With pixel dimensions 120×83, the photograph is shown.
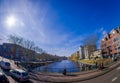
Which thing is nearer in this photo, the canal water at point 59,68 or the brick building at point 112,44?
the canal water at point 59,68

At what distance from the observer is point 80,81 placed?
24984mm

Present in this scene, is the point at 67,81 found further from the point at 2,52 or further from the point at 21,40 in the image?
the point at 2,52

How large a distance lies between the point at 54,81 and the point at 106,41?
281 ft

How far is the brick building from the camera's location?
84.9 metres

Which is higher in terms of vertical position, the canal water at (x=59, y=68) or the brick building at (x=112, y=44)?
the brick building at (x=112, y=44)

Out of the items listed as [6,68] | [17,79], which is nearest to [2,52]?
[6,68]

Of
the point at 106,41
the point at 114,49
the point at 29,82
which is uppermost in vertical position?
the point at 106,41

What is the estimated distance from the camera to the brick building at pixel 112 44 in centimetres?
8495

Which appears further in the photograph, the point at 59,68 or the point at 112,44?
the point at 112,44

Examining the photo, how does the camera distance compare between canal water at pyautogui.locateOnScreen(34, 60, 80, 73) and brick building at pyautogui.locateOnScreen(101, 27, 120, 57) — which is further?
brick building at pyautogui.locateOnScreen(101, 27, 120, 57)

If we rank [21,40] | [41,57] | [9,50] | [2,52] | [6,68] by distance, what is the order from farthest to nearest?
[41,57]
[9,50]
[2,52]
[21,40]
[6,68]

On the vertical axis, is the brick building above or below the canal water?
above

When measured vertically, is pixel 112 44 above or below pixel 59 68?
above

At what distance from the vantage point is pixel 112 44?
9294 centimetres
